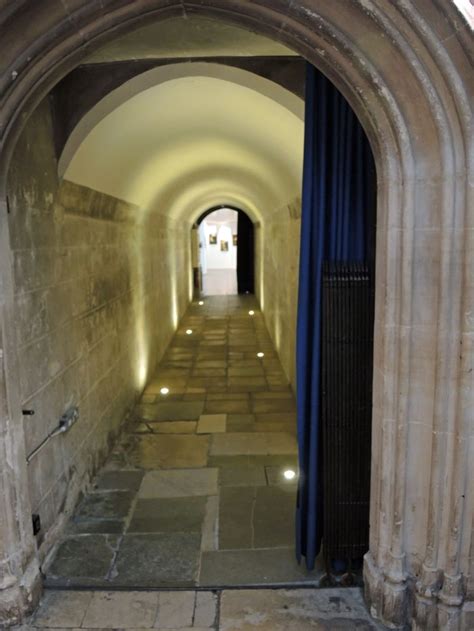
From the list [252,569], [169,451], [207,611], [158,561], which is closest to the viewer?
[207,611]

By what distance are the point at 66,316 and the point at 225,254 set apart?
23.8 metres

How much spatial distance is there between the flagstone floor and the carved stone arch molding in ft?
2.06

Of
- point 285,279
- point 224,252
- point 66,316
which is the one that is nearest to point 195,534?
point 66,316

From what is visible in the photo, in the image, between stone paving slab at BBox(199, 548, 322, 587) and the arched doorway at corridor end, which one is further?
the arched doorway at corridor end

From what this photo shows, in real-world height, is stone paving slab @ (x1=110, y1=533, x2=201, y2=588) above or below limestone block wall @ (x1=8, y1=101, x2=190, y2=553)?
below

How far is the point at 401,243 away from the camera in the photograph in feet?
7.84

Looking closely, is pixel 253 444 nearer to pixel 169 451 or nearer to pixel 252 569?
pixel 169 451

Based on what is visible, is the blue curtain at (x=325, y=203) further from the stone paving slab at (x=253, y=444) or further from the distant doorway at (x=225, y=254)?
the distant doorway at (x=225, y=254)

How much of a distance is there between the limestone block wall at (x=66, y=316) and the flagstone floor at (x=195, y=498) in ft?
0.74

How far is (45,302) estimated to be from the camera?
130 inches

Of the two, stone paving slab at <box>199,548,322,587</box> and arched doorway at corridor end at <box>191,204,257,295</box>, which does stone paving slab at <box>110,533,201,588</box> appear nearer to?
stone paving slab at <box>199,548,322,587</box>

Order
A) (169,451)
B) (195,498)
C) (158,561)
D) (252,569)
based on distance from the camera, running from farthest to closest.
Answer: (169,451) → (195,498) → (158,561) → (252,569)

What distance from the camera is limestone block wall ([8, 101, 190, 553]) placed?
3031 millimetres

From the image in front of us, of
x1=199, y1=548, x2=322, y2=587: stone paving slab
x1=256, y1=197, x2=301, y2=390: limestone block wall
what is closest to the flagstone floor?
x1=199, y1=548, x2=322, y2=587: stone paving slab
